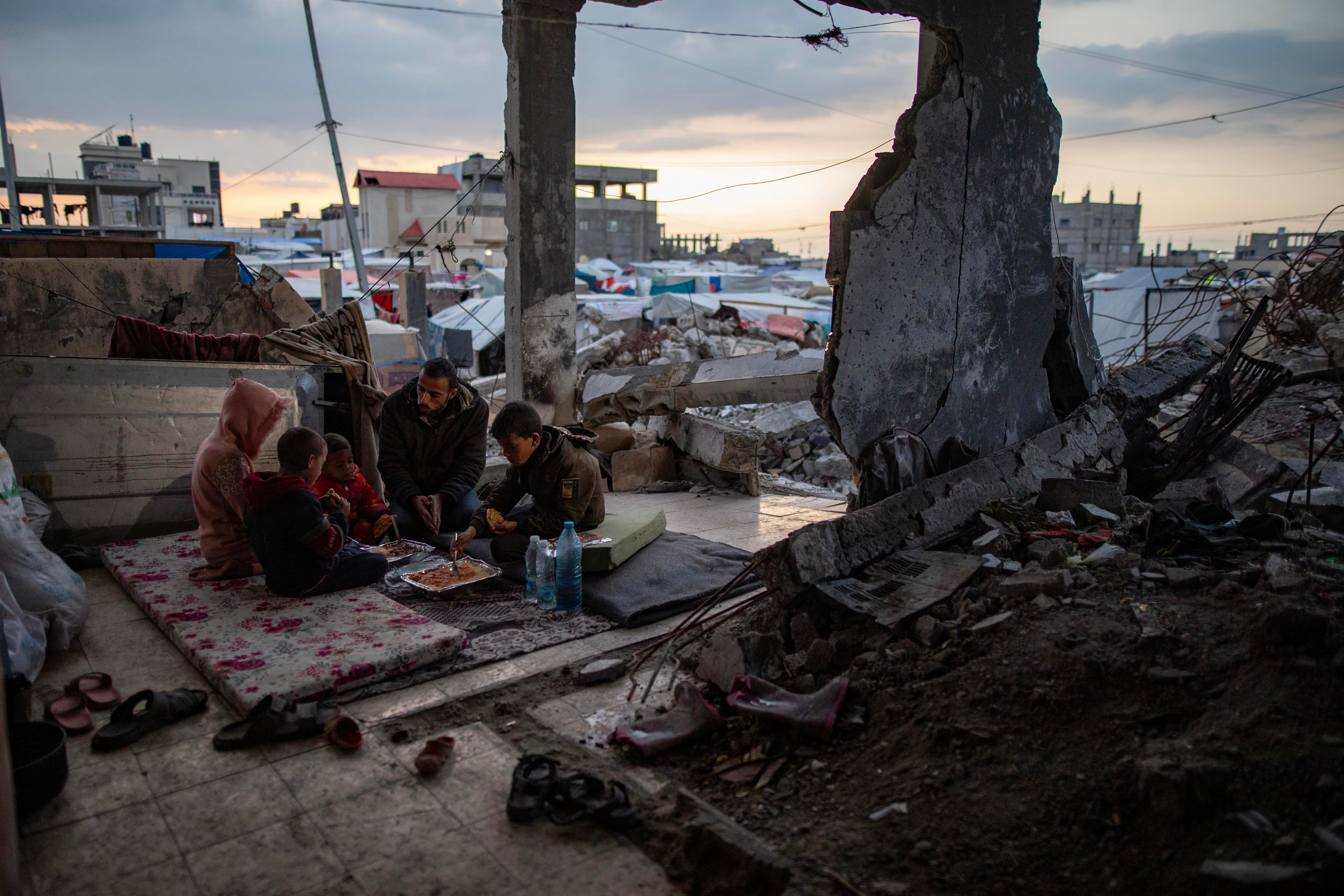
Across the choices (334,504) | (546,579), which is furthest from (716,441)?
(334,504)

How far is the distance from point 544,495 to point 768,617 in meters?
1.76

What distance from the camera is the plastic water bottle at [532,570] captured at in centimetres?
455

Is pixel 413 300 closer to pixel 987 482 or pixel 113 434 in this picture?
pixel 113 434

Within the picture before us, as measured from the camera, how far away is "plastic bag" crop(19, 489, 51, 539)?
15.2 feet

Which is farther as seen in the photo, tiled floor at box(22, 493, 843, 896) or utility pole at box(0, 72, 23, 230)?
utility pole at box(0, 72, 23, 230)

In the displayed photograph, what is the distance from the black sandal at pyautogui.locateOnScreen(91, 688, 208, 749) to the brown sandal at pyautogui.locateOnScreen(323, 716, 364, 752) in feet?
1.94

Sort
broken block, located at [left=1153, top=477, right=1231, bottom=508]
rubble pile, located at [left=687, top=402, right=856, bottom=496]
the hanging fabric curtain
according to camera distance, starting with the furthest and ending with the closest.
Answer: rubble pile, located at [left=687, top=402, right=856, bottom=496] < the hanging fabric curtain < broken block, located at [left=1153, top=477, right=1231, bottom=508]

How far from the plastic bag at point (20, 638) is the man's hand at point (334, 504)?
4.44ft

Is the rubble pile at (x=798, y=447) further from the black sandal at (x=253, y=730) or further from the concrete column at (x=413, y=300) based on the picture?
the concrete column at (x=413, y=300)

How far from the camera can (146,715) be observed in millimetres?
3098

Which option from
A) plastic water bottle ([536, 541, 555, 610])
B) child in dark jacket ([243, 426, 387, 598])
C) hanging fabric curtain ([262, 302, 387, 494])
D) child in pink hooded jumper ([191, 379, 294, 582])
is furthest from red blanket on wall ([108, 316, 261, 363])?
plastic water bottle ([536, 541, 555, 610])

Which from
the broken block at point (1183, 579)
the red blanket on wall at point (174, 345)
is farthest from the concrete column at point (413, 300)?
the broken block at point (1183, 579)

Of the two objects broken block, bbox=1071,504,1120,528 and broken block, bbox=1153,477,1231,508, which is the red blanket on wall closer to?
broken block, bbox=1071,504,1120,528

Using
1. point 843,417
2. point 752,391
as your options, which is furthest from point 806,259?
point 843,417
